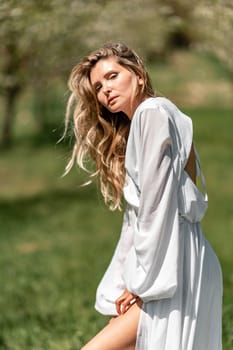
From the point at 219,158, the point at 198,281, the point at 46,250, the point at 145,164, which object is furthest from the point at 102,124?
the point at 219,158

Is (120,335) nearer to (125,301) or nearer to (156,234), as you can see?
(125,301)

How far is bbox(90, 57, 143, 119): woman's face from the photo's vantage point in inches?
158

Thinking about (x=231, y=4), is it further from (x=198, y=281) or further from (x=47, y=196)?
(x=47, y=196)

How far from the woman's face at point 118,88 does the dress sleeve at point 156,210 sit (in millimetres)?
313

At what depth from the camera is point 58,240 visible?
45.0ft

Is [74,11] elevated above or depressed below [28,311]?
above

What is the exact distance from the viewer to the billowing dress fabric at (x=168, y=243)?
144 inches

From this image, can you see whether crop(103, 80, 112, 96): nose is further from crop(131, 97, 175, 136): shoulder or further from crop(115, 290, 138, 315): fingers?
crop(115, 290, 138, 315): fingers

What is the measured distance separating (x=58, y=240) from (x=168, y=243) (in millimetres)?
10083

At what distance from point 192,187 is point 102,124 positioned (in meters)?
0.74

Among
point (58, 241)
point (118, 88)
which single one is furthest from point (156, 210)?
point (58, 241)

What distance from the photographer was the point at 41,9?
26.8 ft

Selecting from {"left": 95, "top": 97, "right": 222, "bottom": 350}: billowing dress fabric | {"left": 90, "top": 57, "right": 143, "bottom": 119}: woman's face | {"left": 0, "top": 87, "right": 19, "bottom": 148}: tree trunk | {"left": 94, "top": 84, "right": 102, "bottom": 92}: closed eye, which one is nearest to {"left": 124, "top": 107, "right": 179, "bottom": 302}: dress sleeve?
{"left": 95, "top": 97, "right": 222, "bottom": 350}: billowing dress fabric

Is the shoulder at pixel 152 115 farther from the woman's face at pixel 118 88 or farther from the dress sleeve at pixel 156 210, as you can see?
the woman's face at pixel 118 88
